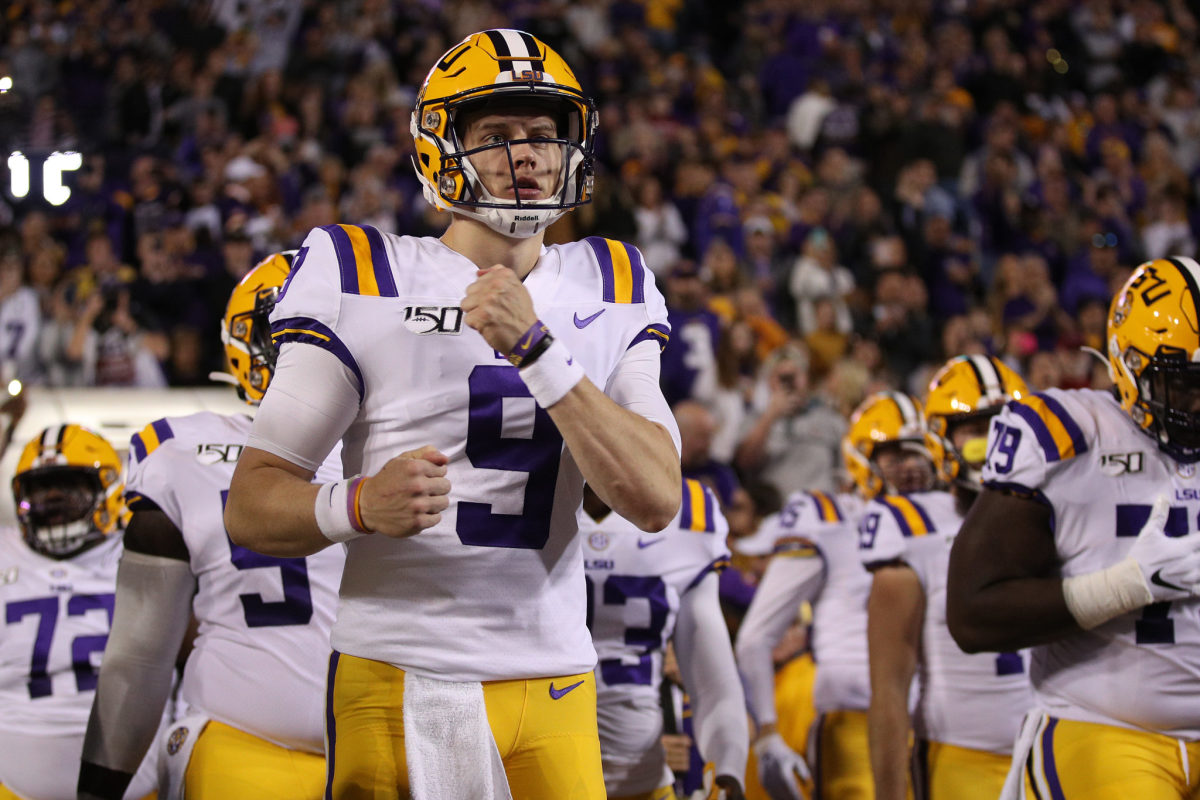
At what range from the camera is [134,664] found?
10.3 feet

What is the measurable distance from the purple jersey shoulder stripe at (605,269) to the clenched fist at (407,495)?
527 mm

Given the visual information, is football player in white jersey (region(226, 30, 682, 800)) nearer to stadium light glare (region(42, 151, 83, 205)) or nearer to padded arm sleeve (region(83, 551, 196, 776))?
padded arm sleeve (region(83, 551, 196, 776))

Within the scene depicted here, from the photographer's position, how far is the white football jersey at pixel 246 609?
10.2 ft

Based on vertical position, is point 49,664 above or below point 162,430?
below

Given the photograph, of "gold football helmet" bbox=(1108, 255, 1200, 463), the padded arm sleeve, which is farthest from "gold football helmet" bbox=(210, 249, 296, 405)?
"gold football helmet" bbox=(1108, 255, 1200, 463)

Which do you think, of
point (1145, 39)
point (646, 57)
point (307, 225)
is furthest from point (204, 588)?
point (1145, 39)

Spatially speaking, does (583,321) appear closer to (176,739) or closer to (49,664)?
(176,739)

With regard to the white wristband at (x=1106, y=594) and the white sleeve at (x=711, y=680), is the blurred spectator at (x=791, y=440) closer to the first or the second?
the white sleeve at (x=711, y=680)

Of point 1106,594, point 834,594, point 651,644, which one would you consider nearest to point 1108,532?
point 1106,594

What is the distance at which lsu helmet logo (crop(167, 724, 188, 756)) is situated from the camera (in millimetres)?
3197

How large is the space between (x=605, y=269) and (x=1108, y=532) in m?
1.42

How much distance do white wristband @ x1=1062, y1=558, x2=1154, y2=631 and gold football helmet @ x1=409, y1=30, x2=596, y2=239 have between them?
A: 1436 millimetres

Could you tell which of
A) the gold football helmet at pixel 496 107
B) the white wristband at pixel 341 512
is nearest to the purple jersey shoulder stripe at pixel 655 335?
the gold football helmet at pixel 496 107

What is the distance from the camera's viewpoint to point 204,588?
3.23 m
